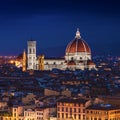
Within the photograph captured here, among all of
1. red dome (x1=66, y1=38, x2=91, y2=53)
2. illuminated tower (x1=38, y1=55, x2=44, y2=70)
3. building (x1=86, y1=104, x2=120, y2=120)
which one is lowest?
building (x1=86, y1=104, x2=120, y2=120)

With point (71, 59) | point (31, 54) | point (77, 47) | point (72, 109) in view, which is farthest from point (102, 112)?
point (71, 59)

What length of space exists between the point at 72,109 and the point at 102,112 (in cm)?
313

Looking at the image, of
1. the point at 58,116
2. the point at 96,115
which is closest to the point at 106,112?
the point at 96,115

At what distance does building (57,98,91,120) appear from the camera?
52406 mm

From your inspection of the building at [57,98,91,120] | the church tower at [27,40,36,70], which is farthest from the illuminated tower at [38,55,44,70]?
the building at [57,98,91,120]

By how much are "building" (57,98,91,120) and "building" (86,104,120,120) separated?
26.2 inches

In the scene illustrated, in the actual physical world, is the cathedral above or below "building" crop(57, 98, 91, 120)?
above

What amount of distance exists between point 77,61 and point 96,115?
2772 inches

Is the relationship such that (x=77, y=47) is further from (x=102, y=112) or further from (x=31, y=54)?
(x=102, y=112)

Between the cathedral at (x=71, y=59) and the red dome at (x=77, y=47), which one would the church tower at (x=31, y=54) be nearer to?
the cathedral at (x=71, y=59)

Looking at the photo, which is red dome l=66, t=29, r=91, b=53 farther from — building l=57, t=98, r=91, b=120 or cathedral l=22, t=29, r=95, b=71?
building l=57, t=98, r=91, b=120

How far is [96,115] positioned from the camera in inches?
2008

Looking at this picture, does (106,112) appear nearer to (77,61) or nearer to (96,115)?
(96,115)

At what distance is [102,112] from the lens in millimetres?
50594
